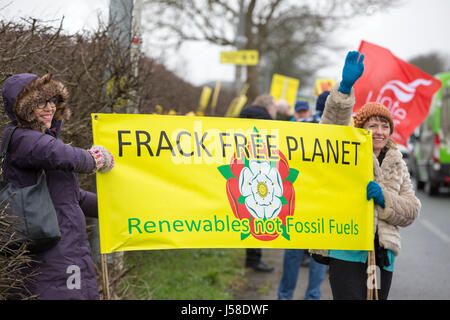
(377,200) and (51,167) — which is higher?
(51,167)

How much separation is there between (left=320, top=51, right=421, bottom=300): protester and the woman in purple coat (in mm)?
1586

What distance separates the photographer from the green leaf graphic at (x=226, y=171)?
10.6 ft

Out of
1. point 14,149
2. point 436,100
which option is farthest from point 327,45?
point 14,149

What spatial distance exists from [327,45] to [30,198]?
20.3 meters

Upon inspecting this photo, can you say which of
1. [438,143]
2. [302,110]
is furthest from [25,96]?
[438,143]

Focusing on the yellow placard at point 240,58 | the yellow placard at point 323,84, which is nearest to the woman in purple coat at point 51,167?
the yellow placard at point 240,58

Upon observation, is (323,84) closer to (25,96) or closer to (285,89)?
(285,89)

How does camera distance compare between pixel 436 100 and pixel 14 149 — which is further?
pixel 436 100

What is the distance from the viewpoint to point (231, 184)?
10.6ft

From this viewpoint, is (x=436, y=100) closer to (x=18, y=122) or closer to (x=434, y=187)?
(x=434, y=187)

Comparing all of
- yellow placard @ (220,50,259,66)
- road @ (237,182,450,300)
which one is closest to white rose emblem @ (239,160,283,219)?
road @ (237,182,450,300)

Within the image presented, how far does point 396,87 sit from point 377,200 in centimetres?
252
